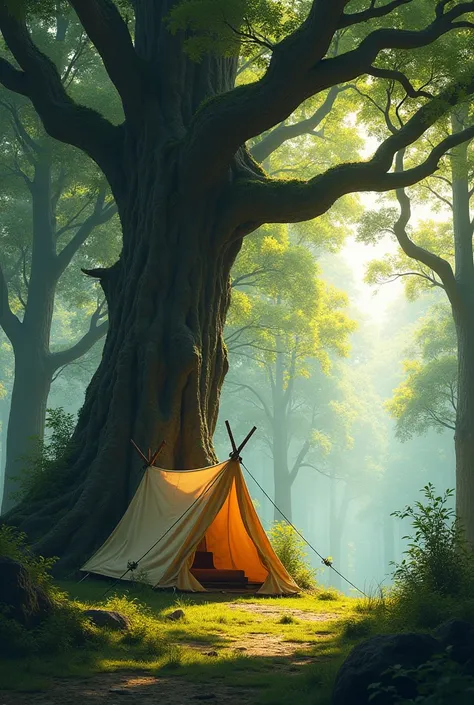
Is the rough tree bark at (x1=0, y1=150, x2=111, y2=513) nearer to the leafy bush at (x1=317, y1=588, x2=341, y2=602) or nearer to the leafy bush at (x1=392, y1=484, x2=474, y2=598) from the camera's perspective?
the leafy bush at (x1=317, y1=588, x2=341, y2=602)

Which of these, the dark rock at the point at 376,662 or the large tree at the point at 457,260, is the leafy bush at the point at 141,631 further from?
the large tree at the point at 457,260

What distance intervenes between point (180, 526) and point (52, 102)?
23.1ft

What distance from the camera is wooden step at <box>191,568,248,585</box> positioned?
12172 mm

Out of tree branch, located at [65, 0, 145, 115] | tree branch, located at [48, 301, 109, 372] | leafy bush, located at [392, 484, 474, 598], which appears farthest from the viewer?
tree branch, located at [48, 301, 109, 372]

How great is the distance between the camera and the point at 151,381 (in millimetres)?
13336

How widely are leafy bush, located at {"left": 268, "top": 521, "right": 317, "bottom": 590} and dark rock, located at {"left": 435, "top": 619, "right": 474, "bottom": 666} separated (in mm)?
8312

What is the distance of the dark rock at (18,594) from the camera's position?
6.60 metres

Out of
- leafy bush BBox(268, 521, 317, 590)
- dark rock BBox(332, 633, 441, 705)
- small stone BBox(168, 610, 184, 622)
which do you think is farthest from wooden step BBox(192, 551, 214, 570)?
dark rock BBox(332, 633, 441, 705)

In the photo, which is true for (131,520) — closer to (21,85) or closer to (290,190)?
(290,190)

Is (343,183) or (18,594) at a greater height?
(343,183)

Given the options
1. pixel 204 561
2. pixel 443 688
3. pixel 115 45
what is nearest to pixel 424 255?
pixel 115 45

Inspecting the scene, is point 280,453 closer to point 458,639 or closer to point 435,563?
point 435,563

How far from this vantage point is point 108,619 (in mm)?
7496

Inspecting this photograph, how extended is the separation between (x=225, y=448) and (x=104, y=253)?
2489 centimetres
